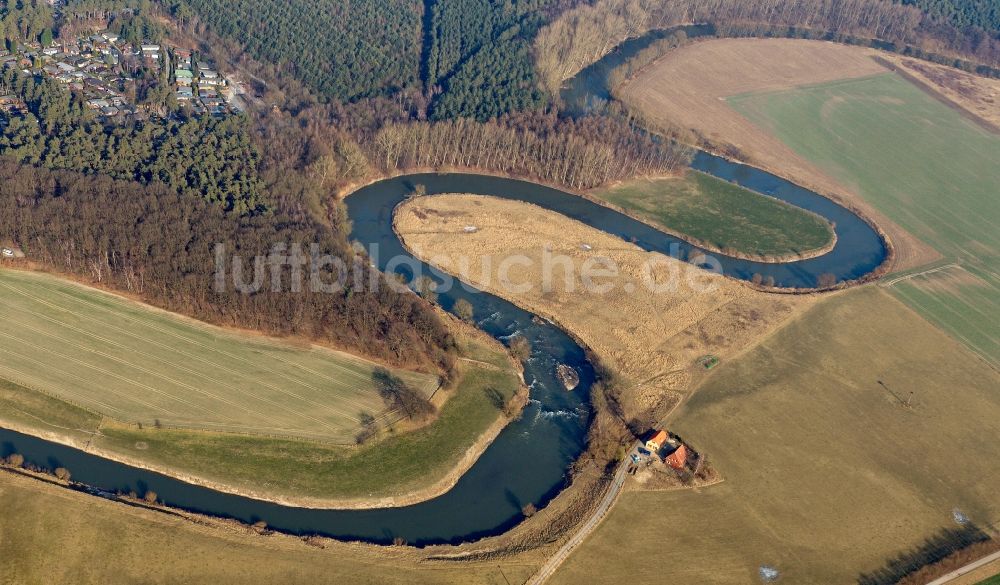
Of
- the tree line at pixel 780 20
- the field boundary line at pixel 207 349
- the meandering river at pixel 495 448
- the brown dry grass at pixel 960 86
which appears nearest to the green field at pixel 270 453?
the meandering river at pixel 495 448

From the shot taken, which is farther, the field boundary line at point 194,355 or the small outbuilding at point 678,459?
the field boundary line at point 194,355

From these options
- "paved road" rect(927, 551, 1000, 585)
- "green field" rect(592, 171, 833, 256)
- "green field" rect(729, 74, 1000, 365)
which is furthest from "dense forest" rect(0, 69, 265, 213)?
"green field" rect(729, 74, 1000, 365)

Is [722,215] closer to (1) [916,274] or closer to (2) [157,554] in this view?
(1) [916,274]

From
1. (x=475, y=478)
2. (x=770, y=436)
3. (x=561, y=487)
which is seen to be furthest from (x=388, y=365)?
(x=770, y=436)

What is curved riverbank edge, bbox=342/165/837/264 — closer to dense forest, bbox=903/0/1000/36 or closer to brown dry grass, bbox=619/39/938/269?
brown dry grass, bbox=619/39/938/269

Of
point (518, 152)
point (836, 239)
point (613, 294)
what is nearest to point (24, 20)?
point (518, 152)

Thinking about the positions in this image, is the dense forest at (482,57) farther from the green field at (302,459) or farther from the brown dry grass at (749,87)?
the green field at (302,459)
